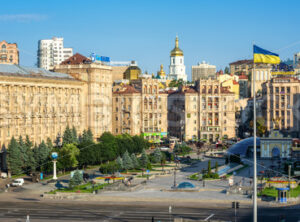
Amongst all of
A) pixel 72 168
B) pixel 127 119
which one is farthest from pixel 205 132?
pixel 72 168

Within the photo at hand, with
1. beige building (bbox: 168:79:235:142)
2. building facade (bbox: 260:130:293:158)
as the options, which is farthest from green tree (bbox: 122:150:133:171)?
beige building (bbox: 168:79:235:142)

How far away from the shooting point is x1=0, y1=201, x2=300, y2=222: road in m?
66.9

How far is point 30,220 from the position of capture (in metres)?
65.8

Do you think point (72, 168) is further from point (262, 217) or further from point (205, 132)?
point (205, 132)

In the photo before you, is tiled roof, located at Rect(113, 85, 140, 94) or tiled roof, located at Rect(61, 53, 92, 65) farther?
tiled roof, located at Rect(113, 85, 140, 94)

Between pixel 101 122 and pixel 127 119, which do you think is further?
pixel 127 119

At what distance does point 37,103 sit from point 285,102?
3125 inches

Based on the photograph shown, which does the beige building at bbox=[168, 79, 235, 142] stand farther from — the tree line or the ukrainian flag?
the ukrainian flag

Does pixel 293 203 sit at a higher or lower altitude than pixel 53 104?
lower

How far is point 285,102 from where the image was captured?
176875 mm

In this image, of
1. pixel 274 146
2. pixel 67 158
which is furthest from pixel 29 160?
pixel 274 146

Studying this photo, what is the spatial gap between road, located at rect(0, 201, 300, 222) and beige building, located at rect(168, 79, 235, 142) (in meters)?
105

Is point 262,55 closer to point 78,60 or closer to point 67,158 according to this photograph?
point 67,158

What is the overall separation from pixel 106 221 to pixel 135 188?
81.2 ft
